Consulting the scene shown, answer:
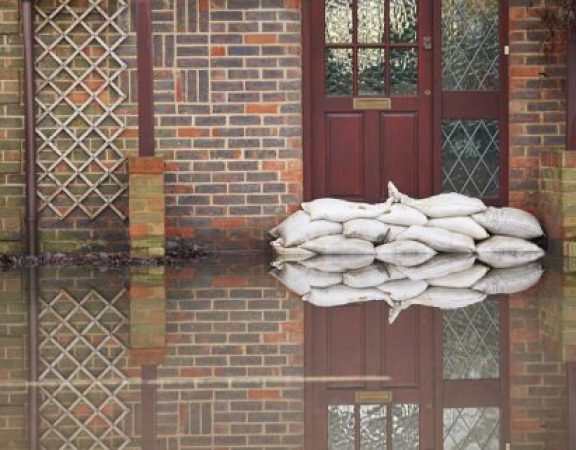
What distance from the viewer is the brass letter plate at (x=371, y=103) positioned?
12.3 metres

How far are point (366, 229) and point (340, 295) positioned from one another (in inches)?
92.1

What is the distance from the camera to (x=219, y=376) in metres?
6.57

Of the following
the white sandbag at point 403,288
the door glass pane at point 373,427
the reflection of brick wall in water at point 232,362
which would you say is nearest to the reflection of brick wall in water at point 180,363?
the reflection of brick wall in water at point 232,362

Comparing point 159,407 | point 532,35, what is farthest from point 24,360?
point 532,35

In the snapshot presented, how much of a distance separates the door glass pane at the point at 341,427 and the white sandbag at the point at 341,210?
19.3 ft

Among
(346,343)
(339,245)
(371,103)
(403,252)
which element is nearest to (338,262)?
(339,245)

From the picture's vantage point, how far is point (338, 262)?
37.4ft

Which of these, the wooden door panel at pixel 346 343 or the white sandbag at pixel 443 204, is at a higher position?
the white sandbag at pixel 443 204

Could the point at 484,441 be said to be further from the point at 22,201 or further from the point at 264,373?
the point at 22,201

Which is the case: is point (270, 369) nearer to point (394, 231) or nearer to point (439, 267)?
point (439, 267)

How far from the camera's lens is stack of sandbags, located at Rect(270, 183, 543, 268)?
11617 millimetres

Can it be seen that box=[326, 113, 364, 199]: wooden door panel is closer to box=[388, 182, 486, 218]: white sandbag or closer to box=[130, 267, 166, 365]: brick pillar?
box=[388, 182, 486, 218]: white sandbag

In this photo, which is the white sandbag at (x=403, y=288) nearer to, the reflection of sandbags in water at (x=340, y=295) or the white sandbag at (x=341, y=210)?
the reflection of sandbags in water at (x=340, y=295)

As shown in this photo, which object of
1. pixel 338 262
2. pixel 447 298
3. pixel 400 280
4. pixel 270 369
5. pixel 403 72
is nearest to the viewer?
pixel 270 369
